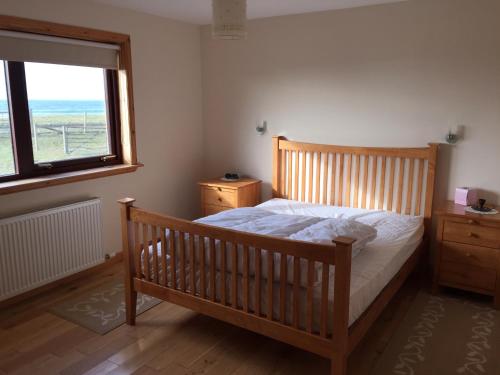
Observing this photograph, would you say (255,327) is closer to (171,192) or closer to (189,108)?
(171,192)

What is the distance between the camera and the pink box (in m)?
3.25

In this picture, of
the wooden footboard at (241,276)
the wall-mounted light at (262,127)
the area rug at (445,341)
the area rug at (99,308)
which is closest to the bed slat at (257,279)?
the wooden footboard at (241,276)

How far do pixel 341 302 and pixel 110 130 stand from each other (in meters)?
2.76

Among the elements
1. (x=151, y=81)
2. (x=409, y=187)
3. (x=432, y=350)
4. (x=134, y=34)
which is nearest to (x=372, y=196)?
(x=409, y=187)

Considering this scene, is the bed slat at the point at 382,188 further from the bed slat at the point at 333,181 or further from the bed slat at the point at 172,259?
the bed slat at the point at 172,259

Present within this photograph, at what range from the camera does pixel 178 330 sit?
2795 millimetres

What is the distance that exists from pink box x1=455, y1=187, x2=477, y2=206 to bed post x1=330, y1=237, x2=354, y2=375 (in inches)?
69.5

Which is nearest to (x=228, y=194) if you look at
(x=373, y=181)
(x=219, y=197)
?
(x=219, y=197)

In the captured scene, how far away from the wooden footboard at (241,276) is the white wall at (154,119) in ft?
3.34

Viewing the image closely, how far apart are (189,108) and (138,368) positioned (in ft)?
9.33

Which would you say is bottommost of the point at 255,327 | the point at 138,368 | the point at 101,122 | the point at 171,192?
the point at 138,368

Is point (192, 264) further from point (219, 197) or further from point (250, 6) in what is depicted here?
point (250, 6)

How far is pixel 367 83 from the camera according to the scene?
368cm

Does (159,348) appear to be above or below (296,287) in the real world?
below
